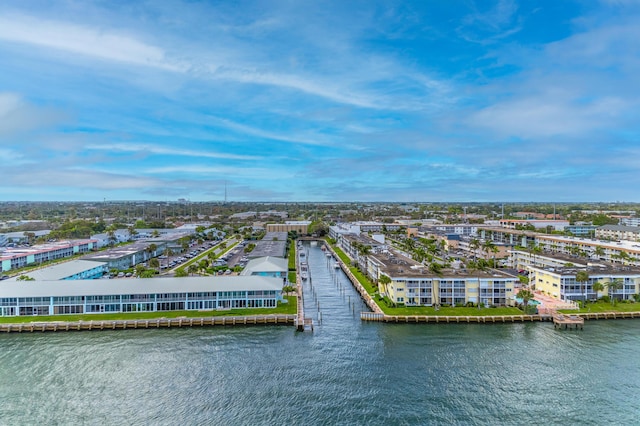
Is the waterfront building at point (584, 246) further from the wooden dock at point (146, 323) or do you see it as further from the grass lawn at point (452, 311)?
the wooden dock at point (146, 323)

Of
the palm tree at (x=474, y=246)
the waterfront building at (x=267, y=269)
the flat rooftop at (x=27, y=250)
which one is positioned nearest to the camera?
the waterfront building at (x=267, y=269)

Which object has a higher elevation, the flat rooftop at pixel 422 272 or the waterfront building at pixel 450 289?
the flat rooftop at pixel 422 272

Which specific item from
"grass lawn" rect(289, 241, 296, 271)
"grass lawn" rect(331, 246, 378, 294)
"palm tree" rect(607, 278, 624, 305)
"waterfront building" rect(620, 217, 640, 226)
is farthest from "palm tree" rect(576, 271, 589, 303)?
"waterfront building" rect(620, 217, 640, 226)

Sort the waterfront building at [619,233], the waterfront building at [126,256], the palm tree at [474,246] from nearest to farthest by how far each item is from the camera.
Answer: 1. the waterfront building at [126,256]
2. the palm tree at [474,246]
3. the waterfront building at [619,233]

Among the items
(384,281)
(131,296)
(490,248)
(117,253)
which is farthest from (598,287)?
(117,253)

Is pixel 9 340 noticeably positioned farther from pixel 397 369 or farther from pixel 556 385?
pixel 556 385

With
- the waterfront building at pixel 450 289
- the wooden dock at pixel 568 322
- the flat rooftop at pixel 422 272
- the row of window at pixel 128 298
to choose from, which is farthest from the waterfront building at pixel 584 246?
the row of window at pixel 128 298

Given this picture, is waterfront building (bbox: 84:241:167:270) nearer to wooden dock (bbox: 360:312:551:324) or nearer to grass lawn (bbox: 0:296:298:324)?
grass lawn (bbox: 0:296:298:324)
